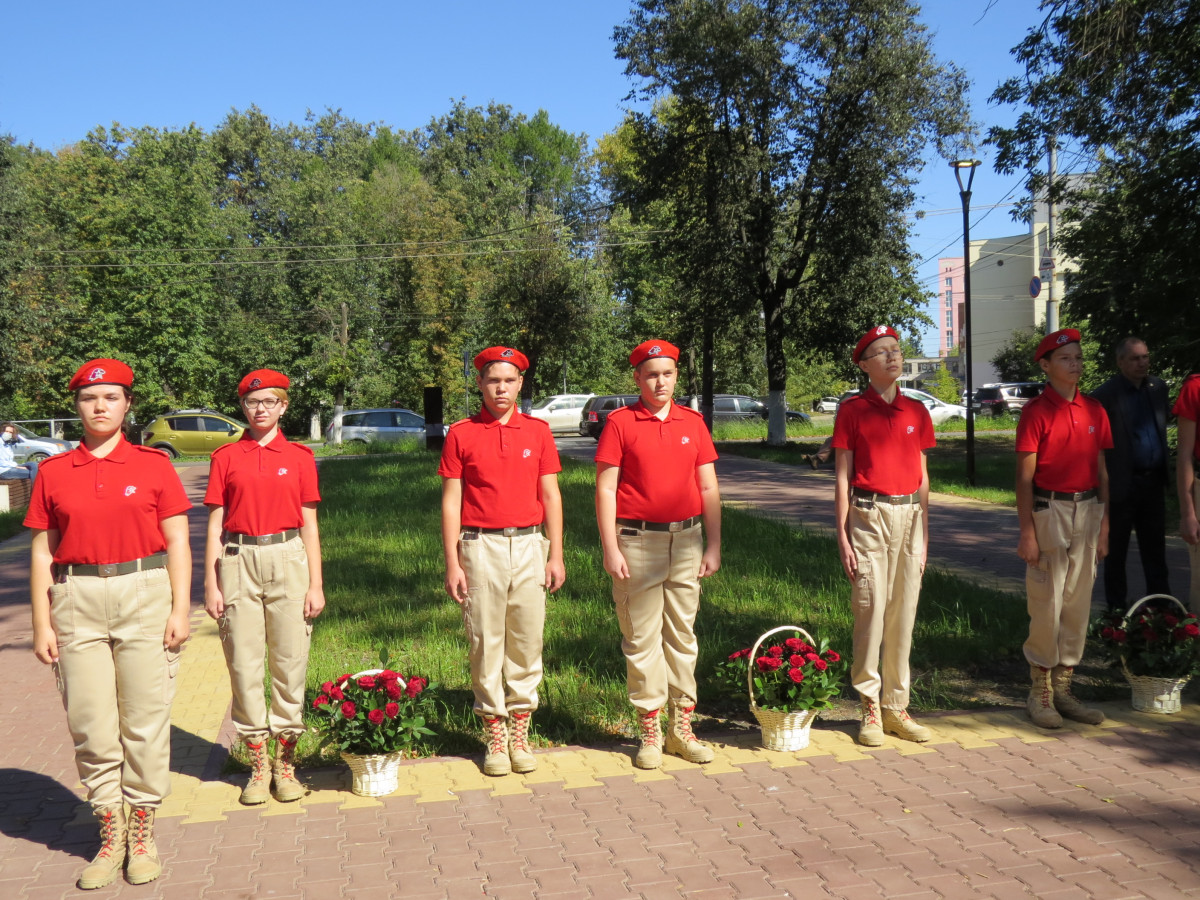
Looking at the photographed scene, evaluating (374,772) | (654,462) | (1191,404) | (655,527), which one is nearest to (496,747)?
(374,772)

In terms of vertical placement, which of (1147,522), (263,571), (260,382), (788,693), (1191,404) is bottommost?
(788,693)

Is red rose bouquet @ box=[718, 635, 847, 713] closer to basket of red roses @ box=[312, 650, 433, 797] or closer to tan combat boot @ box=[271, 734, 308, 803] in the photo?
basket of red roses @ box=[312, 650, 433, 797]

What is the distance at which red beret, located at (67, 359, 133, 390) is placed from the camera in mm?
4027

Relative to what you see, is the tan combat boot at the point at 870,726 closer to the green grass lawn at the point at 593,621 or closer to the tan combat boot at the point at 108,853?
the green grass lawn at the point at 593,621

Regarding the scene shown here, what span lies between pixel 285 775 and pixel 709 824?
2.04 metres

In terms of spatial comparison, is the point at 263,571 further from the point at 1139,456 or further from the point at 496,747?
the point at 1139,456

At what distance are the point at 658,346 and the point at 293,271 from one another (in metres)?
47.1

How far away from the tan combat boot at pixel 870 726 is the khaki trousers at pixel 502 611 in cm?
181

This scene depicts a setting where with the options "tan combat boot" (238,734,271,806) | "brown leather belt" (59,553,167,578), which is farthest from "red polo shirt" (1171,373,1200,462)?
"brown leather belt" (59,553,167,578)

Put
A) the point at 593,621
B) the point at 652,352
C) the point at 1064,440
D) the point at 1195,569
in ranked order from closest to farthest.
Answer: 1. the point at 652,352
2. the point at 1064,440
3. the point at 1195,569
4. the point at 593,621

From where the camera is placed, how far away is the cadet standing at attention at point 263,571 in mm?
4676

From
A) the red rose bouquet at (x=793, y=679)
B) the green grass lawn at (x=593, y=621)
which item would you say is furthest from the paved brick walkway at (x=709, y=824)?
the green grass lawn at (x=593, y=621)

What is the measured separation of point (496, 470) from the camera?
4.95 meters

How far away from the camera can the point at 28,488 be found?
19719 mm
